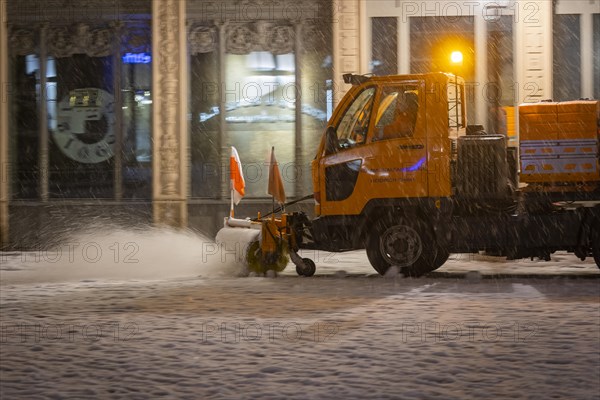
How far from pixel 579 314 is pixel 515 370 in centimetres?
269

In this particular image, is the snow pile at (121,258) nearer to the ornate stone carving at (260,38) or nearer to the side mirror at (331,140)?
the side mirror at (331,140)

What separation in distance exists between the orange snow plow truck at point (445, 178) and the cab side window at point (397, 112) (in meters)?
0.01

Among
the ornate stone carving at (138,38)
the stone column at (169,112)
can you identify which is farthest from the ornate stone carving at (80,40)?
the stone column at (169,112)

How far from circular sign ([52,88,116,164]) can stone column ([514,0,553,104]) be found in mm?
7244

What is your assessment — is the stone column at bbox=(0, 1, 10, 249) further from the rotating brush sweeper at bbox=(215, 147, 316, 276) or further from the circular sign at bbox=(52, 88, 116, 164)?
the rotating brush sweeper at bbox=(215, 147, 316, 276)

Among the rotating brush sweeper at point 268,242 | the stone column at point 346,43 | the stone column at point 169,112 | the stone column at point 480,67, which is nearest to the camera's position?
the rotating brush sweeper at point 268,242

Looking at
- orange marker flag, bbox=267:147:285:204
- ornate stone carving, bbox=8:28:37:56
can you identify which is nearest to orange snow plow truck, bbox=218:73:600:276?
orange marker flag, bbox=267:147:285:204

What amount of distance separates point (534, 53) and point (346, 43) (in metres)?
3.21

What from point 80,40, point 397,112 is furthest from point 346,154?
point 80,40

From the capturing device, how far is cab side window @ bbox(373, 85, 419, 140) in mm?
12341

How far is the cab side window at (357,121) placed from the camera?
492 inches

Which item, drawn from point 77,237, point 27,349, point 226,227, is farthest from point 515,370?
point 77,237

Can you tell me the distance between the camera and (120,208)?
1889 centimetres

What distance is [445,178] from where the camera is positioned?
40.5ft
